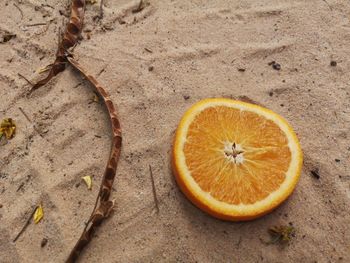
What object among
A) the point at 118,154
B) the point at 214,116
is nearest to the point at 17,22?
the point at 118,154

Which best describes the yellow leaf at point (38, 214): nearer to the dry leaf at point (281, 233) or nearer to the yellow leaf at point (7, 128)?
the yellow leaf at point (7, 128)

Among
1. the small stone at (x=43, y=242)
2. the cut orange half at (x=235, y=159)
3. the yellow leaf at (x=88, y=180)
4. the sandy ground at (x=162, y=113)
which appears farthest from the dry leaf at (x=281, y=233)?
the small stone at (x=43, y=242)

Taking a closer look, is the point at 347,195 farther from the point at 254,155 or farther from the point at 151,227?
the point at 151,227

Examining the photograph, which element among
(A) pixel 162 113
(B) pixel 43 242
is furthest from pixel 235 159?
(B) pixel 43 242

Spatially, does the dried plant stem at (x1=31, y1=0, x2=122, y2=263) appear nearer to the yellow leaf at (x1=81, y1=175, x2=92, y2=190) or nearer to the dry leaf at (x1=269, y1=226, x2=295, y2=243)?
the yellow leaf at (x1=81, y1=175, x2=92, y2=190)

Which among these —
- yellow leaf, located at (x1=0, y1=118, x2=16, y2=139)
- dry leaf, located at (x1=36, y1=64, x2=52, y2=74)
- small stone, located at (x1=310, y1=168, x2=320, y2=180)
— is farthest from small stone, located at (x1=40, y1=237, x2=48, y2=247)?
small stone, located at (x1=310, y1=168, x2=320, y2=180)

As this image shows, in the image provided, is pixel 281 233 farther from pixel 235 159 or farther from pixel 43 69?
pixel 43 69

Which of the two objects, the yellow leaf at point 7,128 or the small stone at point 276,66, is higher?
the yellow leaf at point 7,128
